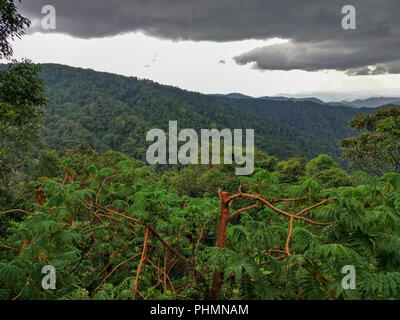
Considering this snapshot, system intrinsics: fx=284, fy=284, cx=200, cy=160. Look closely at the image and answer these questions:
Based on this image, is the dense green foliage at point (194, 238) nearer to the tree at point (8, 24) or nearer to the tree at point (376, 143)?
the tree at point (8, 24)

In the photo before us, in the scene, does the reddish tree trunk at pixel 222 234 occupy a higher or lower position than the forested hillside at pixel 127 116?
lower

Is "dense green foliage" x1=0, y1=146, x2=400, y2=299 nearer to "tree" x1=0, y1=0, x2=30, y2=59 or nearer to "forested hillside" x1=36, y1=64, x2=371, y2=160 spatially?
"tree" x1=0, y1=0, x2=30, y2=59

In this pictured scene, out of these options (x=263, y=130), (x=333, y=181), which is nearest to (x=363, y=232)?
(x=333, y=181)

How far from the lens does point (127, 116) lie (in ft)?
361

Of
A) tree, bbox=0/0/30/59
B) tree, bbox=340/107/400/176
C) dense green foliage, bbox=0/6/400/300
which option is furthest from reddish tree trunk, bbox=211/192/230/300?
tree, bbox=340/107/400/176

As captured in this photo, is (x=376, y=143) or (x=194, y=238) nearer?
(x=194, y=238)


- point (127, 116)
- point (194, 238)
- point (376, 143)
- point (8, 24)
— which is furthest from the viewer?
point (127, 116)

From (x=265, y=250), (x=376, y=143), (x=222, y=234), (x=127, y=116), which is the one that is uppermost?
(x=127, y=116)

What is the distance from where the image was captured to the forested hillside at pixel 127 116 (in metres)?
90.5

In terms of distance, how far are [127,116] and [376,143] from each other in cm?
9937

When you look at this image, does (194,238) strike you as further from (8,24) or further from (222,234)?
(8,24)

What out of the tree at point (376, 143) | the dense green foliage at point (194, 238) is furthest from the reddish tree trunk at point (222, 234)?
the tree at point (376, 143)

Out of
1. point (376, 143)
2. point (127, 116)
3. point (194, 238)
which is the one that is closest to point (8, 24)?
point (194, 238)

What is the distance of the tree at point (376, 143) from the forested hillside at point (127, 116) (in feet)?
186
